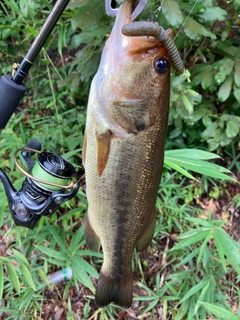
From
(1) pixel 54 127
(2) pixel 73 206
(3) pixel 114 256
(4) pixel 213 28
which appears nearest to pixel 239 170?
(4) pixel 213 28

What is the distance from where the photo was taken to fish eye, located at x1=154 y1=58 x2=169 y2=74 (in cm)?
117

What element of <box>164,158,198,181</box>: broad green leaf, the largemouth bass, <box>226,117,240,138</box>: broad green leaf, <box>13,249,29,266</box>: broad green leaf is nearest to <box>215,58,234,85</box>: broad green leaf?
<box>226,117,240,138</box>: broad green leaf

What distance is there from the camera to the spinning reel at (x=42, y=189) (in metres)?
1.35

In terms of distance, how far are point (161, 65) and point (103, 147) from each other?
36 centimetres

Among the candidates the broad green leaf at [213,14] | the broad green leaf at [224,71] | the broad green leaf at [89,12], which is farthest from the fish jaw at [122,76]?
the broad green leaf at [224,71]

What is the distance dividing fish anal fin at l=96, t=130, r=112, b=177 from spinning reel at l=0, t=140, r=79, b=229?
17 cm

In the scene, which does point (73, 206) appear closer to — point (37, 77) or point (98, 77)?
point (37, 77)

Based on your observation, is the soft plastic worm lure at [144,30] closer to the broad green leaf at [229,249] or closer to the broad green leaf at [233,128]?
the broad green leaf at [229,249]

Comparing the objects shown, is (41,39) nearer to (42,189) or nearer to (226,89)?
(42,189)

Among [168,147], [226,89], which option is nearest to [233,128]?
[226,89]

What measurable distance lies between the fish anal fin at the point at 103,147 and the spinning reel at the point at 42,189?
0.57 ft

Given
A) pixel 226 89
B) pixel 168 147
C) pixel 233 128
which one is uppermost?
pixel 226 89

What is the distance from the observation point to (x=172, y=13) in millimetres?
1568

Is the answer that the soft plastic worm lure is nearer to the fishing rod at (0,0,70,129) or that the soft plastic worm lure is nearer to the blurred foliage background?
the fishing rod at (0,0,70,129)
